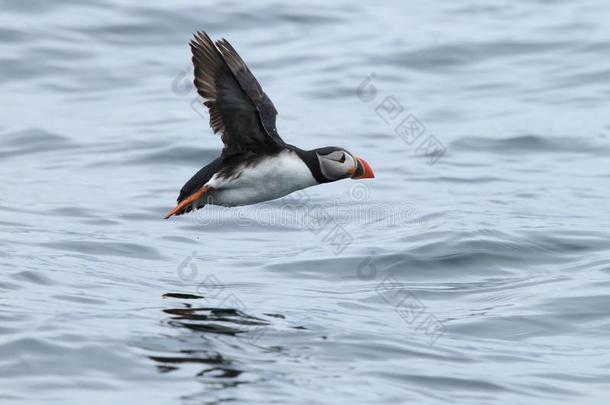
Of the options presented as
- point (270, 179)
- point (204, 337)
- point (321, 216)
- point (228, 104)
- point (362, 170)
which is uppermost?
point (321, 216)

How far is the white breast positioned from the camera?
Answer: 9352 mm

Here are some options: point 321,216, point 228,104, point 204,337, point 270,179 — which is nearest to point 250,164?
point 270,179

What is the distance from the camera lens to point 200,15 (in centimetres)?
2227

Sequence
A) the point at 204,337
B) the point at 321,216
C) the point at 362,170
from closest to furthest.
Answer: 1. the point at 204,337
2. the point at 362,170
3. the point at 321,216

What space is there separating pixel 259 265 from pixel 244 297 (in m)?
1.48

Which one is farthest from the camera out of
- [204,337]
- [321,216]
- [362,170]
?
[321,216]

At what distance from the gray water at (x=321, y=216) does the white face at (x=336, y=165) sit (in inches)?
47.0

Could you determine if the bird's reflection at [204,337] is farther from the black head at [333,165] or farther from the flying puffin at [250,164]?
the black head at [333,165]

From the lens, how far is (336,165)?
30.8 ft

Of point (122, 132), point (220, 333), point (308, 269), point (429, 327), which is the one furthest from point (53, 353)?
point (122, 132)

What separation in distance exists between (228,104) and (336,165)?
3.21 feet

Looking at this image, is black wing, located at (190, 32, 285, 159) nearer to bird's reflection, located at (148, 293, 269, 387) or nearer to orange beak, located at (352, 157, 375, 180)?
orange beak, located at (352, 157, 375, 180)

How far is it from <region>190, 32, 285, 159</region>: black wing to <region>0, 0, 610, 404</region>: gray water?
53.2 inches

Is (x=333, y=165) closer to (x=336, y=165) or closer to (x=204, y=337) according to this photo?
(x=336, y=165)
